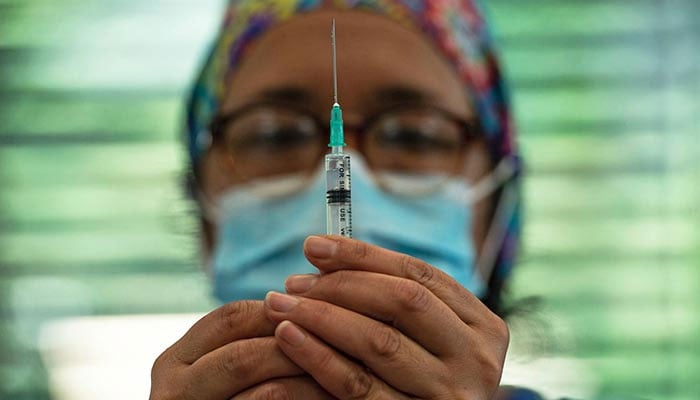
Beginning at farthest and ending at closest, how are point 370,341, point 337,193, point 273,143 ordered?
point 273,143
point 337,193
point 370,341

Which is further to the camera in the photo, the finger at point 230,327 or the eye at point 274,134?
the eye at point 274,134

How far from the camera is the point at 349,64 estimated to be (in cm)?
170

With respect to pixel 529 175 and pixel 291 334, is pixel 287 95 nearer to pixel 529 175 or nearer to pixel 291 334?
pixel 529 175

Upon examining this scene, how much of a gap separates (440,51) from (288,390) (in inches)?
43.7

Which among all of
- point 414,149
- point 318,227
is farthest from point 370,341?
point 414,149

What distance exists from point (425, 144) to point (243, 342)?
102 centimetres

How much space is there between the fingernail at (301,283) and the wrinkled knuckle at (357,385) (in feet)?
0.31

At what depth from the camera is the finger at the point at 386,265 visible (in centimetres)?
78

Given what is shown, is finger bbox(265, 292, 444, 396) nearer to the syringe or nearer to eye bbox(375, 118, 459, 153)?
the syringe

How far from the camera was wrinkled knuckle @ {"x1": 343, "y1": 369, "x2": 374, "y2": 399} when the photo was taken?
0.77 m

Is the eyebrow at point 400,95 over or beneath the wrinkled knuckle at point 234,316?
over

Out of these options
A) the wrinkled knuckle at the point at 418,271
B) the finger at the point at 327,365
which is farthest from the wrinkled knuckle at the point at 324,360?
the wrinkled knuckle at the point at 418,271

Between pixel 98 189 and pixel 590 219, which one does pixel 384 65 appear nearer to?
pixel 590 219

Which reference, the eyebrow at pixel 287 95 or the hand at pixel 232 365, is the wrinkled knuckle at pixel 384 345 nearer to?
the hand at pixel 232 365
